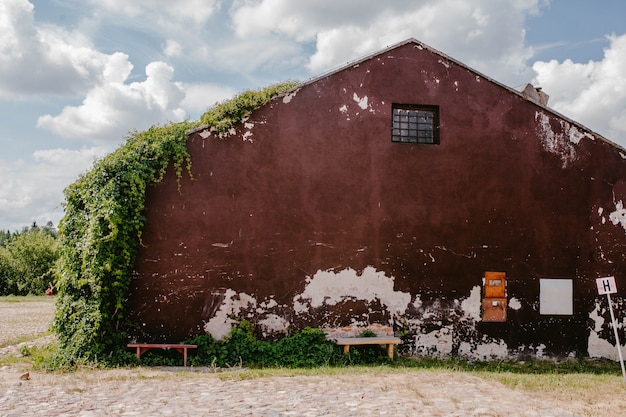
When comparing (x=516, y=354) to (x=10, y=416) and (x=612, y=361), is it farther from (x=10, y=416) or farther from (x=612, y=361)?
(x=10, y=416)

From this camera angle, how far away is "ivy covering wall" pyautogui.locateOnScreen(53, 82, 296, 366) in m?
11.8

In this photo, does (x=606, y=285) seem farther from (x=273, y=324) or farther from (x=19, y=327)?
(x=19, y=327)

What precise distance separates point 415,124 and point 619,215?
597cm

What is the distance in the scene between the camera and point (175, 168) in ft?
42.3

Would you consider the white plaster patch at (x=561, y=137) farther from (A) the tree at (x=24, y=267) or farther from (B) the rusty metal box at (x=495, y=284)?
(A) the tree at (x=24, y=267)

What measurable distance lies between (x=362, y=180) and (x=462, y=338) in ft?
15.5

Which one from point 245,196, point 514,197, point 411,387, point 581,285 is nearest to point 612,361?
point 581,285

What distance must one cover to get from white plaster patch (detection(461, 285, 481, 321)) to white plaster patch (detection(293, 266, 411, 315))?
4.88 feet

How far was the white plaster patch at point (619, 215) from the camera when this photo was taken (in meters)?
14.3

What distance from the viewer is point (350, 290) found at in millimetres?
13305

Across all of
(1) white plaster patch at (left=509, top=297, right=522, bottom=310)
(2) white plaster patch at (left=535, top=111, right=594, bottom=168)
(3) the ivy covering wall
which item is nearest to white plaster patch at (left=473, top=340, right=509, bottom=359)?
(1) white plaster patch at (left=509, top=297, right=522, bottom=310)

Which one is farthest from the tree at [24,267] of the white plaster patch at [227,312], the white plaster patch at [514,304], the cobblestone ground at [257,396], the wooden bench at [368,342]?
the white plaster patch at [514,304]

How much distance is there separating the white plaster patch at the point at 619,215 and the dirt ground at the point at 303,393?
4.38m

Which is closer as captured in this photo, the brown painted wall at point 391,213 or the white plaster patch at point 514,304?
the brown painted wall at point 391,213
